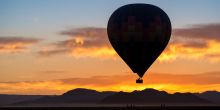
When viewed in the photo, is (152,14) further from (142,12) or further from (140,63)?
(140,63)

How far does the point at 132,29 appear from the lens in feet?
270

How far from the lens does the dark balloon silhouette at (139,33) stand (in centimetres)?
8169

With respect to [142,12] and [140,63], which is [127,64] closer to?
[140,63]

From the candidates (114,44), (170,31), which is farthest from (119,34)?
(170,31)

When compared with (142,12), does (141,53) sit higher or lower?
A: lower

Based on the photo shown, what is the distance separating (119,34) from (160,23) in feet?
18.9

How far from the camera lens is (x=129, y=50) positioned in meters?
82.7

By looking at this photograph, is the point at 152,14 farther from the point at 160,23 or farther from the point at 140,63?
the point at 140,63

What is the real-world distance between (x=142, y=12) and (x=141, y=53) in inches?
221

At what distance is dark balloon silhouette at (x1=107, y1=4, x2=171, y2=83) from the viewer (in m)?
81.7

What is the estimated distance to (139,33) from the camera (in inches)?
3255

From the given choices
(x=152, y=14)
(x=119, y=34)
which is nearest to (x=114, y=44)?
(x=119, y=34)

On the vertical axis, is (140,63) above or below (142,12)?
below

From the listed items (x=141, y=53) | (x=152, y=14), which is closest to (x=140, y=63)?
(x=141, y=53)
